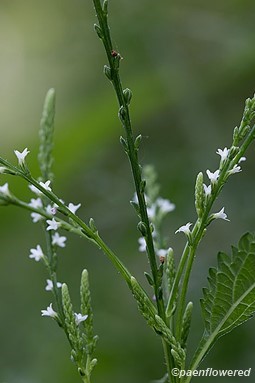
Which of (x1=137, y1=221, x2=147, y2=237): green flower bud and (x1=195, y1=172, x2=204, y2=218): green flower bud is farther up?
(x1=195, y1=172, x2=204, y2=218): green flower bud

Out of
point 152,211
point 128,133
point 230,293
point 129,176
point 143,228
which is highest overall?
point 129,176

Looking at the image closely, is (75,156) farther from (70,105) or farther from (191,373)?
(191,373)

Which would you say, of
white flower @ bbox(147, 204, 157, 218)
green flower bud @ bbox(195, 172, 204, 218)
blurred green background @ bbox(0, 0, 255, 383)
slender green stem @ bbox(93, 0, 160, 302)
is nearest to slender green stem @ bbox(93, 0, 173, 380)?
slender green stem @ bbox(93, 0, 160, 302)

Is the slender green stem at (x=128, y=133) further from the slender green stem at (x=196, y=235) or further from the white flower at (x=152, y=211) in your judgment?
the white flower at (x=152, y=211)

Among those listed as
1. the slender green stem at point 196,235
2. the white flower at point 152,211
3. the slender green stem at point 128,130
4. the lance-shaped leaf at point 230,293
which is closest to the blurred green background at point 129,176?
the white flower at point 152,211

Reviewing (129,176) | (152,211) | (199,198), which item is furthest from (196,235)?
(129,176)

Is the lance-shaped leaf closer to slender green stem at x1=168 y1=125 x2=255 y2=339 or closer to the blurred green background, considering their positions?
slender green stem at x1=168 y1=125 x2=255 y2=339

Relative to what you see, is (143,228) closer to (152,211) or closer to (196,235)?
(196,235)
